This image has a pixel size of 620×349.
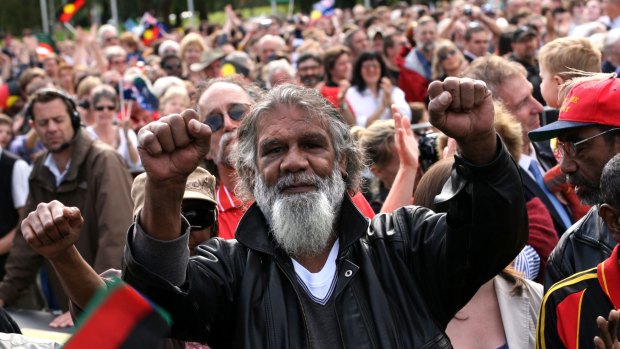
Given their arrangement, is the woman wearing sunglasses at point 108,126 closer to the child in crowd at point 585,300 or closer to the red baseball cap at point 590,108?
the red baseball cap at point 590,108

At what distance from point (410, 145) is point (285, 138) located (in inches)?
71.4

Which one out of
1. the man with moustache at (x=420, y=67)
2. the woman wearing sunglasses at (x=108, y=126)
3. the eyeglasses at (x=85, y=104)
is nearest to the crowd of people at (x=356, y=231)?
the woman wearing sunglasses at (x=108, y=126)

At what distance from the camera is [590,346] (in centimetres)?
305

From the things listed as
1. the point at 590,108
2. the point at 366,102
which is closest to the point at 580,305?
the point at 590,108

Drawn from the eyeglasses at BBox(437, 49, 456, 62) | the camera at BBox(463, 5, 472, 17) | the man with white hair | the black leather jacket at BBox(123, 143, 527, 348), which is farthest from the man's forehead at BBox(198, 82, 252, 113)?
the camera at BBox(463, 5, 472, 17)

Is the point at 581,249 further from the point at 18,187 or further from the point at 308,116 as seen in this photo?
the point at 18,187

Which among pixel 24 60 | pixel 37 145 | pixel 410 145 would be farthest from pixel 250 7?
pixel 410 145

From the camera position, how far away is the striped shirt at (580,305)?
10.0 feet

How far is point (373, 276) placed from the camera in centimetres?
290

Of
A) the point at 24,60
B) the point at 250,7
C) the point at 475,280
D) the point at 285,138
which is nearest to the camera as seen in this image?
the point at 475,280

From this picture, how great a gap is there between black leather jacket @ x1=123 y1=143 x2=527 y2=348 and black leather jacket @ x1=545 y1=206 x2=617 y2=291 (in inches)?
31.3

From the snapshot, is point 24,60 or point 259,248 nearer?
point 259,248

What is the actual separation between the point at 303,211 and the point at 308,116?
1.13ft

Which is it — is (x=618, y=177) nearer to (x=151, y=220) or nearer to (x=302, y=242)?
(x=302, y=242)
